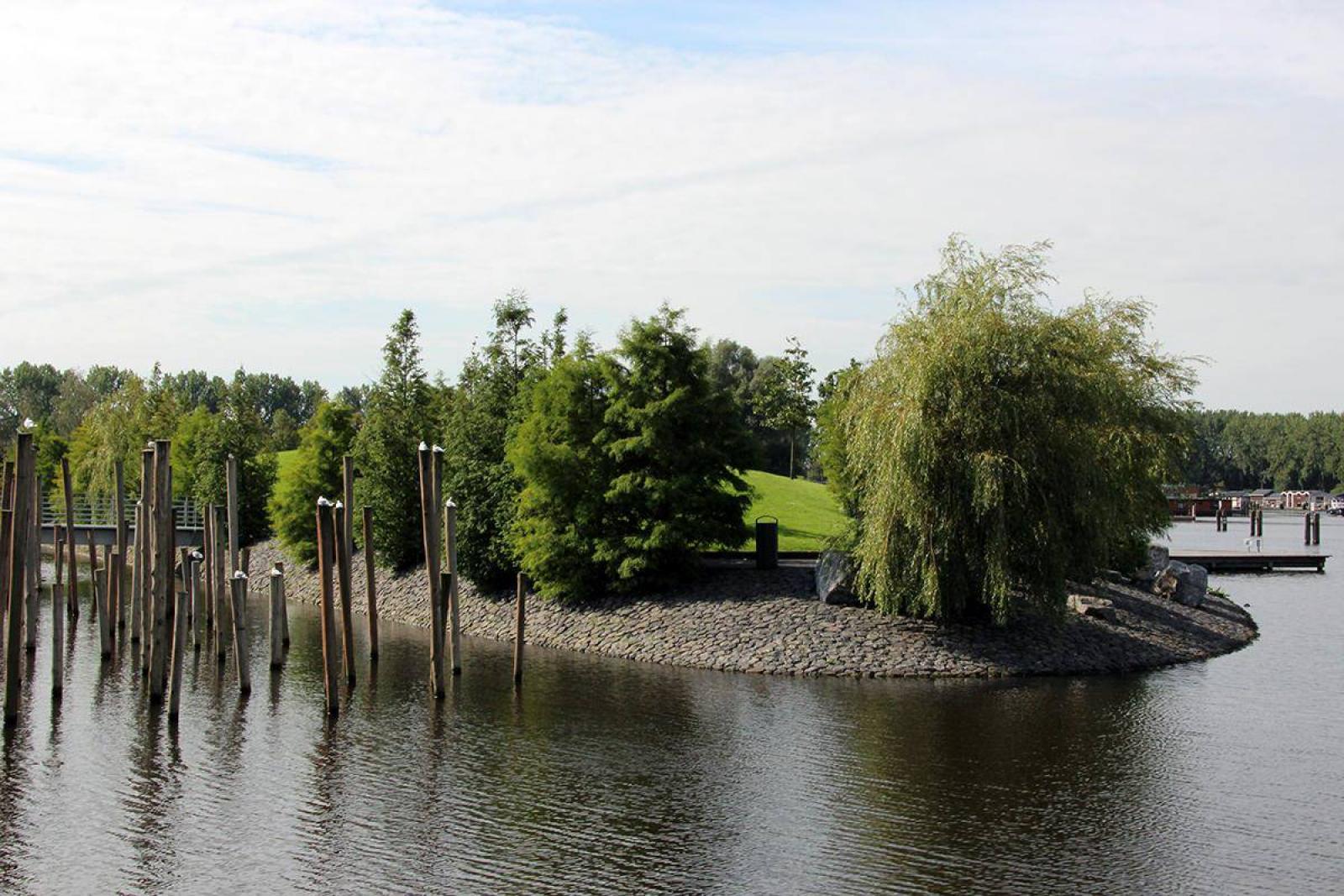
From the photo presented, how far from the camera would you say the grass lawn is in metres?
63.2

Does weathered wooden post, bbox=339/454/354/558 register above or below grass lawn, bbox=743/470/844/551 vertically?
above

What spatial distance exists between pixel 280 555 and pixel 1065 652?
142ft

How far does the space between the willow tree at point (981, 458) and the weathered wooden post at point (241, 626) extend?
1709 centimetres

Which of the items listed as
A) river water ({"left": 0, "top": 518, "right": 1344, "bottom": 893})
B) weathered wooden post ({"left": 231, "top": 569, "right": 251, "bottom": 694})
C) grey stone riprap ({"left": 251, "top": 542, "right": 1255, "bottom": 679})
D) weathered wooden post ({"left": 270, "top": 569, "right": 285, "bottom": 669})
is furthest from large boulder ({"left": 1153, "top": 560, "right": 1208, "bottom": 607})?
weathered wooden post ({"left": 231, "top": 569, "right": 251, "bottom": 694})

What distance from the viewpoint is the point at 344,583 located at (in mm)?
30406

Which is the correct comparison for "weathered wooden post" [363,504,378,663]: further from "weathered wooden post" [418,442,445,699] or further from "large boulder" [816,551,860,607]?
"large boulder" [816,551,860,607]

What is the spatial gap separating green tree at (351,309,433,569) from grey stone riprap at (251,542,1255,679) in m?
8.03

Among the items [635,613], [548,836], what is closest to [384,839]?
[548,836]

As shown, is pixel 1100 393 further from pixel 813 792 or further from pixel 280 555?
pixel 280 555

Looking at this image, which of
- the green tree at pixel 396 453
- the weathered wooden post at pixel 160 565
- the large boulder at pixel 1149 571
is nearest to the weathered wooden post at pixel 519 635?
the weathered wooden post at pixel 160 565

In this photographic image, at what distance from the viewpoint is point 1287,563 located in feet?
266

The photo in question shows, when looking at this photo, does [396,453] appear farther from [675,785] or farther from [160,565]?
[675,785]

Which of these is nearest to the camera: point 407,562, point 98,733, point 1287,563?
point 98,733

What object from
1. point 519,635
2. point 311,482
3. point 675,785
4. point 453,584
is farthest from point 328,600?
point 311,482
